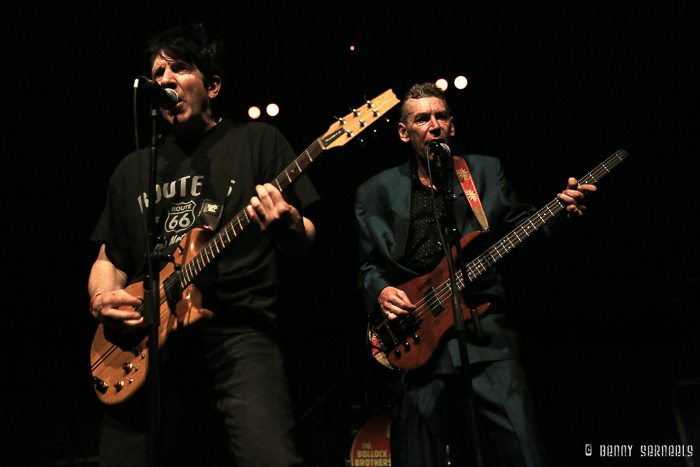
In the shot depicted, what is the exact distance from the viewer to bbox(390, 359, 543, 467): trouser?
2459mm

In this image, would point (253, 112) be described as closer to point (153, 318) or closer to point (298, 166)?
point (298, 166)

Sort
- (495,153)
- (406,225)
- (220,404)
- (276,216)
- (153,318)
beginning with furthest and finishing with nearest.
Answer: (495,153), (406,225), (220,404), (276,216), (153,318)

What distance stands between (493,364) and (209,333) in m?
1.39

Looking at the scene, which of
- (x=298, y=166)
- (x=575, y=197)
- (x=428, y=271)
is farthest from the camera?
(x=428, y=271)

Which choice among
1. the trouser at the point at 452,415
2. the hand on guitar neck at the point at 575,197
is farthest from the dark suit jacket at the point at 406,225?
the hand on guitar neck at the point at 575,197

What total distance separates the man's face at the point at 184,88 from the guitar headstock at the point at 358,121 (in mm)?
732

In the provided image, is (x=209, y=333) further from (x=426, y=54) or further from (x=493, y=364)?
(x=426, y=54)

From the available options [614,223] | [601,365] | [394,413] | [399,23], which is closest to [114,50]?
[399,23]

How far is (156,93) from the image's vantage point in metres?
2.05

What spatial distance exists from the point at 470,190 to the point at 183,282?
67.6 inches

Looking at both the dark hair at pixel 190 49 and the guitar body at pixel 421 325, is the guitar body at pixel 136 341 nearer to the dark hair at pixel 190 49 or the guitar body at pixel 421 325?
the dark hair at pixel 190 49

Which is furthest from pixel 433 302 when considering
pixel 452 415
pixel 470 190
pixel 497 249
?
pixel 470 190

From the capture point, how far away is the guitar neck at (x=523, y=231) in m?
2.82

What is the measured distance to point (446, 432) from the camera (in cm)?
269
